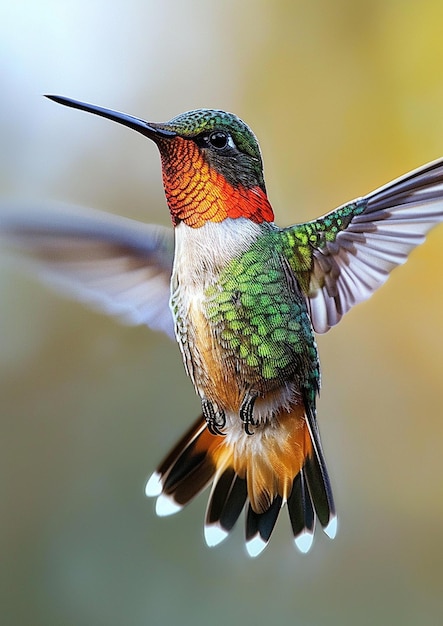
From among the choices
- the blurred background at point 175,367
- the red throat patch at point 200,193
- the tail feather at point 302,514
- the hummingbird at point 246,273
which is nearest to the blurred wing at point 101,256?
the hummingbird at point 246,273

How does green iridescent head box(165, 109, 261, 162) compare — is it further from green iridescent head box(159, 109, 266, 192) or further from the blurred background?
the blurred background

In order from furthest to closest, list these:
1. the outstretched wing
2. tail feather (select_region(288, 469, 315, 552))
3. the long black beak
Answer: tail feather (select_region(288, 469, 315, 552)), the outstretched wing, the long black beak

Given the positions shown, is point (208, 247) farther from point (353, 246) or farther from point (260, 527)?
point (260, 527)

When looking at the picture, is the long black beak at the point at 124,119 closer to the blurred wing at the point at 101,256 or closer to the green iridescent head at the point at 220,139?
the green iridescent head at the point at 220,139

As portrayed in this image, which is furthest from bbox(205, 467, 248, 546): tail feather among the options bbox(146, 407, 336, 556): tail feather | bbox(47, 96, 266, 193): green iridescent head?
bbox(47, 96, 266, 193): green iridescent head

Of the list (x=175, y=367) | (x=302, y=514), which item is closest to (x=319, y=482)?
(x=302, y=514)
